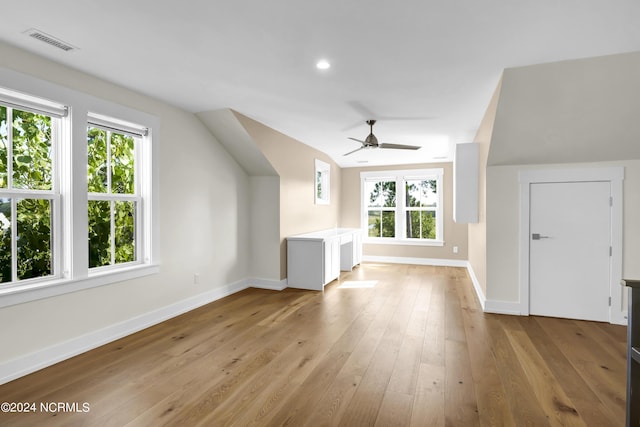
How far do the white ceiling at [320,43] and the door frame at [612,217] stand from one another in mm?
1222

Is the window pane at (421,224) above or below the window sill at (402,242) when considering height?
above

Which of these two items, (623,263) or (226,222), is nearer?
(623,263)

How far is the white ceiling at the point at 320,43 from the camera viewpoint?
2010 millimetres

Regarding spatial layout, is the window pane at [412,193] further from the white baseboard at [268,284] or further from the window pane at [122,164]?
the window pane at [122,164]

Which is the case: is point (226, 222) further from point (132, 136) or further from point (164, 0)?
point (164, 0)

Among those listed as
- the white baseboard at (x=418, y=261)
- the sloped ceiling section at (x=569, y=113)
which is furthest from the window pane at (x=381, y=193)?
the sloped ceiling section at (x=569, y=113)

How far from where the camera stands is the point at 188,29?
2252 mm

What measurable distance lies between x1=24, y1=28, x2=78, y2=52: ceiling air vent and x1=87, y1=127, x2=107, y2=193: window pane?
839 millimetres

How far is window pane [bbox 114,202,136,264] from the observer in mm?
3447

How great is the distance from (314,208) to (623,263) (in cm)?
459

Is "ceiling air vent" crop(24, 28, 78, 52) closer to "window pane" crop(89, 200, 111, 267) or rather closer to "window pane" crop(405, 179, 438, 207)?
"window pane" crop(89, 200, 111, 267)

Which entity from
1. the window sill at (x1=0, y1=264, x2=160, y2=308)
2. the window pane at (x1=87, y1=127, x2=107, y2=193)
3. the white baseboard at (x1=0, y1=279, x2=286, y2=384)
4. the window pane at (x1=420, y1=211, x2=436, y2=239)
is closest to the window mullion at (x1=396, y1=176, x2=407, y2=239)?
the window pane at (x1=420, y1=211, x2=436, y2=239)

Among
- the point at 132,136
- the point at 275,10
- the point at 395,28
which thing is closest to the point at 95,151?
the point at 132,136

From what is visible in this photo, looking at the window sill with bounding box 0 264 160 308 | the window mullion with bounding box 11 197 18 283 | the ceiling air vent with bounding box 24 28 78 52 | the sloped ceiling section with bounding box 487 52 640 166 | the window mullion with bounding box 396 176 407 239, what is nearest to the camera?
the ceiling air vent with bounding box 24 28 78 52
